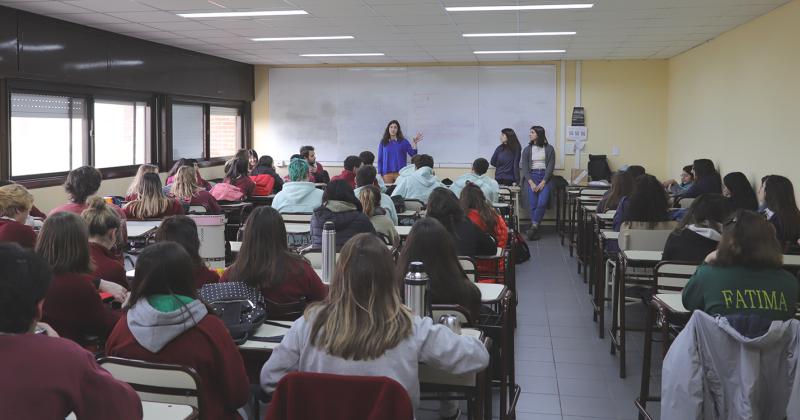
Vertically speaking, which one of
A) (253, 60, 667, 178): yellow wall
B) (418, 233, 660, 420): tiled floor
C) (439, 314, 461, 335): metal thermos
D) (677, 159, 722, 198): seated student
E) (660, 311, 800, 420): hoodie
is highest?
(253, 60, 667, 178): yellow wall

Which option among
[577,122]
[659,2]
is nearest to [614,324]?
[659,2]

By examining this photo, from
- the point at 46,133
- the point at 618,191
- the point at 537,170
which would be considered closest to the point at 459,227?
the point at 618,191

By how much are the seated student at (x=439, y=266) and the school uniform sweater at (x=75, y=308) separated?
1.28 m

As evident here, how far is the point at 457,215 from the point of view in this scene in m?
4.75

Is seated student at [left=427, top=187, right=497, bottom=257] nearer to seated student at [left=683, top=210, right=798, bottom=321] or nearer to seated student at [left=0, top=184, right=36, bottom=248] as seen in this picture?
seated student at [left=683, top=210, right=798, bottom=321]

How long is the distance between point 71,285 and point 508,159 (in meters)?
8.76

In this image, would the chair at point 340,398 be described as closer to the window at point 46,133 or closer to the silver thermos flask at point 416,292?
the silver thermos flask at point 416,292

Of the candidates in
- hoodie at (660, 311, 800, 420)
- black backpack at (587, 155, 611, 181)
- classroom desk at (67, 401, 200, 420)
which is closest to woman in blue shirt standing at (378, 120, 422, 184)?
black backpack at (587, 155, 611, 181)

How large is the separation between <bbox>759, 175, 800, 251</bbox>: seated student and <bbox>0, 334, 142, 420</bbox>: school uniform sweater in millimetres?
4881

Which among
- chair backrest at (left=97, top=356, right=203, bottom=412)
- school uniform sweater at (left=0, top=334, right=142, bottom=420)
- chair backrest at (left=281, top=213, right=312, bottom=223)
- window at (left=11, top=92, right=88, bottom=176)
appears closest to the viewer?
school uniform sweater at (left=0, top=334, right=142, bottom=420)

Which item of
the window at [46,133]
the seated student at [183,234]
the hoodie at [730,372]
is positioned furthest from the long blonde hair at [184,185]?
the hoodie at [730,372]

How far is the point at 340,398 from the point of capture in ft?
6.24

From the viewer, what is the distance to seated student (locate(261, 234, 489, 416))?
6.95 feet

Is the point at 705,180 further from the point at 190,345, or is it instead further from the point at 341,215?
the point at 190,345
